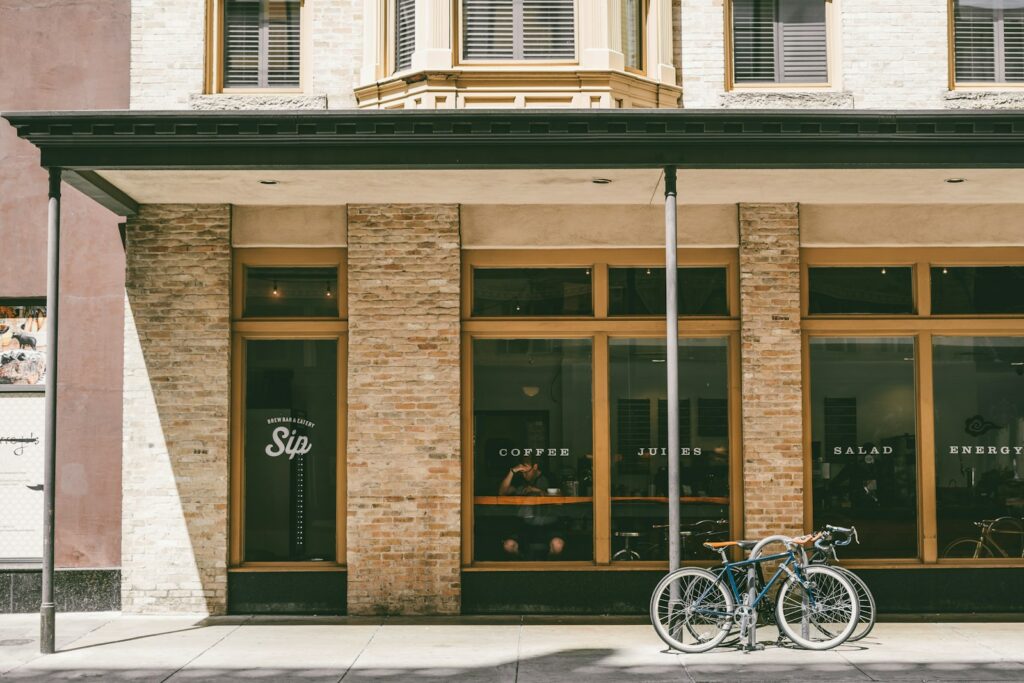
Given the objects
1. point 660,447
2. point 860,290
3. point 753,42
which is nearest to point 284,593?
point 660,447

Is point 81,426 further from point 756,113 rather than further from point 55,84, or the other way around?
point 756,113

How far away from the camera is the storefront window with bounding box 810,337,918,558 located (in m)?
11.9

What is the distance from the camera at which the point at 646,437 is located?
11.9 m

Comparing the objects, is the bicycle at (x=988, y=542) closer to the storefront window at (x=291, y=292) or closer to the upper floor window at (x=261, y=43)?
the storefront window at (x=291, y=292)

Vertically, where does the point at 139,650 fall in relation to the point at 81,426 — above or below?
below

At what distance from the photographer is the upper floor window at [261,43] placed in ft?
40.9

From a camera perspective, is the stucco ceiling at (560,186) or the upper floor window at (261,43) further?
the upper floor window at (261,43)

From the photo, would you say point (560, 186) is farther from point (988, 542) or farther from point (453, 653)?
point (988, 542)

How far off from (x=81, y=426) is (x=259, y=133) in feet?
13.4

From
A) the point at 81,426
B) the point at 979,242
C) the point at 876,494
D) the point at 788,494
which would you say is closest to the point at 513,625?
the point at 788,494

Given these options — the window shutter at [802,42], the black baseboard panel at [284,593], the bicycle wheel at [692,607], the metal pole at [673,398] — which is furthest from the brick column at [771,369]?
the black baseboard panel at [284,593]

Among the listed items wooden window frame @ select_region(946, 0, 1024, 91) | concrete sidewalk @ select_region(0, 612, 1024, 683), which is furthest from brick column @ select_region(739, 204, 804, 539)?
wooden window frame @ select_region(946, 0, 1024, 91)

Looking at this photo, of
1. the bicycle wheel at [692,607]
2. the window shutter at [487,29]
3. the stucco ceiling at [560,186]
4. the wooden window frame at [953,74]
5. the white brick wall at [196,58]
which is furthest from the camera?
the wooden window frame at [953,74]

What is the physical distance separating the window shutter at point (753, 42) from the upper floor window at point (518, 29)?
1.91 meters
